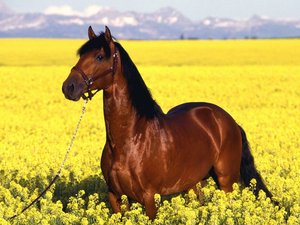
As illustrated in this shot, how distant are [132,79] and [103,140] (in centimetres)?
967

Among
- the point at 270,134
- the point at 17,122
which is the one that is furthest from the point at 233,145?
the point at 17,122

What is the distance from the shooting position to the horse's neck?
6.57 m

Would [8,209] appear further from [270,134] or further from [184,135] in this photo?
[270,134]

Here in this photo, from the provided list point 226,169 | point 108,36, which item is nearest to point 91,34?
point 108,36

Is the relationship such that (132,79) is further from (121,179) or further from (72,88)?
(121,179)

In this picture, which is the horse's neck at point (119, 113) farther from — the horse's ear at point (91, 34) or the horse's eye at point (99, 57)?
the horse's ear at point (91, 34)

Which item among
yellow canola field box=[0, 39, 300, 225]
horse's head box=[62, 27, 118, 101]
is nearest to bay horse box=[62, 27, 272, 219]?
horse's head box=[62, 27, 118, 101]

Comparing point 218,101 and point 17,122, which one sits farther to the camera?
point 218,101

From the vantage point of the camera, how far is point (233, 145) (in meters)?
8.12

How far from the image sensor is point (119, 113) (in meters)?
6.65

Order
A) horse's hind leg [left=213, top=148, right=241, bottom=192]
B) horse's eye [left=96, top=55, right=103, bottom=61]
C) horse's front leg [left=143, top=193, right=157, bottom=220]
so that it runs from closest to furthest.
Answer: horse's eye [left=96, top=55, right=103, bottom=61], horse's front leg [left=143, top=193, right=157, bottom=220], horse's hind leg [left=213, top=148, right=241, bottom=192]

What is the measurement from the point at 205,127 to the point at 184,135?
1.73ft

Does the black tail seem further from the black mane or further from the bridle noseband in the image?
the bridle noseband

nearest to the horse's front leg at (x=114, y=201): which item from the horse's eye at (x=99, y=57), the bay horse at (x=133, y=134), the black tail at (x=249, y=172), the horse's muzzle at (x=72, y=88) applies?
the bay horse at (x=133, y=134)
